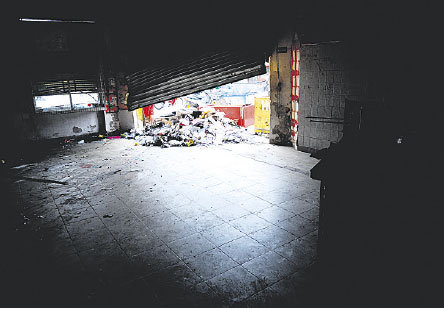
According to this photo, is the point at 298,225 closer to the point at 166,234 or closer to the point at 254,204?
the point at 254,204

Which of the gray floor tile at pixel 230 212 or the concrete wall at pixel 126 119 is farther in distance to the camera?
the concrete wall at pixel 126 119

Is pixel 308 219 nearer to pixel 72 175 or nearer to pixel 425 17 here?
pixel 425 17

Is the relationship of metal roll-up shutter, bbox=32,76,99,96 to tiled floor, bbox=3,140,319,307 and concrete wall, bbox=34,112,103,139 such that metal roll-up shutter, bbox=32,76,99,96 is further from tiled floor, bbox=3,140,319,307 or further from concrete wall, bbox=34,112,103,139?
tiled floor, bbox=3,140,319,307

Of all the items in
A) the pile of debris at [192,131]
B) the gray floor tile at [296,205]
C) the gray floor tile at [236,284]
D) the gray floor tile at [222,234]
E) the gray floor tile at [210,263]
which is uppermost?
the pile of debris at [192,131]

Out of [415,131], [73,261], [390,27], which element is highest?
[390,27]

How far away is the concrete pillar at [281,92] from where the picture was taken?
9741mm

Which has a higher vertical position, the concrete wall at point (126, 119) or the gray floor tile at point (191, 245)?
the concrete wall at point (126, 119)

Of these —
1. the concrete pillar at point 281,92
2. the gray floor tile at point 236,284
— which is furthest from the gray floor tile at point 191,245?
the concrete pillar at point 281,92

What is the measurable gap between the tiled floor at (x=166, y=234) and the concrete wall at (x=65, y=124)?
11.7 feet

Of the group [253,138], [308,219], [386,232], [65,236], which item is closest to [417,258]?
[386,232]

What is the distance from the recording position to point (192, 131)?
12.1 meters

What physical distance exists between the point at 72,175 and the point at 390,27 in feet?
29.1

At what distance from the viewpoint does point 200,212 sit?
5.72m

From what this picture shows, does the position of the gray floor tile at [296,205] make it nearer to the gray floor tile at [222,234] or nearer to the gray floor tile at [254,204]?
the gray floor tile at [254,204]
